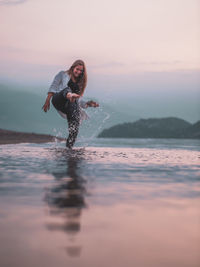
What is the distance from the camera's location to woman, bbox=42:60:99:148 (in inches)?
333

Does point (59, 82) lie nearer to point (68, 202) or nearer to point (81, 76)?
point (81, 76)

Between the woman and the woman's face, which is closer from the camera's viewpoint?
the woman

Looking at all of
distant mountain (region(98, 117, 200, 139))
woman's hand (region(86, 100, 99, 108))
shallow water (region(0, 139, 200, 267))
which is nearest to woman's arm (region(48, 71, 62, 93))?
woman's hand (region(86, 100, 99, 108))

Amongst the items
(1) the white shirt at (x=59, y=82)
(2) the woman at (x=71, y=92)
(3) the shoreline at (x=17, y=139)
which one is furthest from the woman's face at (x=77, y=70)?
(3) the shoreline at (x=17, y=139)

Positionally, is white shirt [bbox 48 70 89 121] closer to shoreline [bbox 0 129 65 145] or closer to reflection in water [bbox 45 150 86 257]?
reflection in water [bbox 45 150 86 257]

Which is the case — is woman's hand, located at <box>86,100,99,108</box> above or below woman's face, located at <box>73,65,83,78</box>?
below

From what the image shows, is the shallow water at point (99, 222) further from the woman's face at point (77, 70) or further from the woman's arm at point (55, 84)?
the woman's face at point (77, 70)

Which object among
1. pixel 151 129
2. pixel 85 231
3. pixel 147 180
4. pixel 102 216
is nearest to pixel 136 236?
pixel 85 231

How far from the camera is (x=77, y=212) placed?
236 cm

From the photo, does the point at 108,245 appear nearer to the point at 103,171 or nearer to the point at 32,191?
the point at 32,191

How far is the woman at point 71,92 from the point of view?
8453mm

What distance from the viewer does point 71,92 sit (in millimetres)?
8328

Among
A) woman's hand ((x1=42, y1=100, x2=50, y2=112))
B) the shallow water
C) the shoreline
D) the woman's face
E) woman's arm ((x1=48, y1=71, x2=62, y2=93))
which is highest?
the woman's face

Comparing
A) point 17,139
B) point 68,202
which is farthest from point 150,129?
point 68,202
